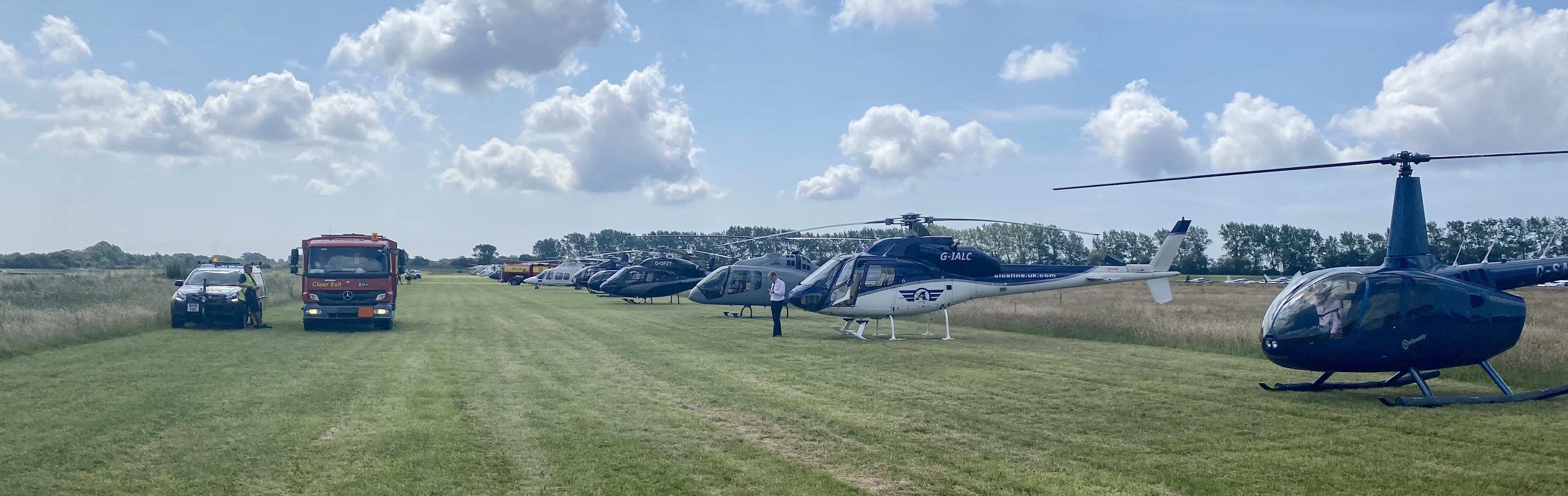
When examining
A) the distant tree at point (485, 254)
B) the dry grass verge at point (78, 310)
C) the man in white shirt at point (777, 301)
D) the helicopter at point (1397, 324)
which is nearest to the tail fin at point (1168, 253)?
the man in white shirt at point (777, 301)

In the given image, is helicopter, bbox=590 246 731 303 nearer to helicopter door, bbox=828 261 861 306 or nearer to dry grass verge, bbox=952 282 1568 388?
dry grass verge, bbox=952 282 1568 388

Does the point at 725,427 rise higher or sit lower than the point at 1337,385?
higher

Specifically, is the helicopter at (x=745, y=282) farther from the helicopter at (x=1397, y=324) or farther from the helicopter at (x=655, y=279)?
the helicopter at (x=1397, y=324)

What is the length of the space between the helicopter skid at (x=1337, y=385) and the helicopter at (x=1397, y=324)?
250 millimetres

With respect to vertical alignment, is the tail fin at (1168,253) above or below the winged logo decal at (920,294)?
above

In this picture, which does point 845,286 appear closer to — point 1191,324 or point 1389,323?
point 1191,324

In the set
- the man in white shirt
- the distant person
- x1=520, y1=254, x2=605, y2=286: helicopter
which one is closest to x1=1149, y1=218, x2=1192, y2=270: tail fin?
the man in white shirt

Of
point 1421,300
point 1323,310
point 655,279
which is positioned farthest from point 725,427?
point 655,279

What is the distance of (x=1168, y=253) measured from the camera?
20562 millimetres

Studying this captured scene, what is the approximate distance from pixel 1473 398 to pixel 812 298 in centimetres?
1172

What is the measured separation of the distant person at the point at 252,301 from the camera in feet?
67.4

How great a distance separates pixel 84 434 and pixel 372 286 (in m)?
12.9

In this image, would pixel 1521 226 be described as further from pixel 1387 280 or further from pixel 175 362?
pixel 175 362

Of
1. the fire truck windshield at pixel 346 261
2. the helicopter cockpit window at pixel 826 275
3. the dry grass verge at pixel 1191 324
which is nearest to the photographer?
the dry grass verge at pixel 1191 324
